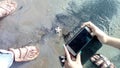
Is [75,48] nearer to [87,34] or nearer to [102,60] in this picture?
Answer: [87,34]

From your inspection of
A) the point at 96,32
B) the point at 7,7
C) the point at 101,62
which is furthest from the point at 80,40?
the point at 7,7

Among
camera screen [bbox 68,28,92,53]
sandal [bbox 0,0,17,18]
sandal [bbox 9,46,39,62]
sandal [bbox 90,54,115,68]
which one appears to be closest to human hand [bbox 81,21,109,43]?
camera screen [bbox 68,28,92,53]

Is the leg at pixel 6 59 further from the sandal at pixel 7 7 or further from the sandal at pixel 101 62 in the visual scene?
the sandal at pixel 101 62

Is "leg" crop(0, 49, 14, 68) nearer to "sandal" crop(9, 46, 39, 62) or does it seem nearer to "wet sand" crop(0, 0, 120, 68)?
"sandal" crop(9, 46, 39, 62)

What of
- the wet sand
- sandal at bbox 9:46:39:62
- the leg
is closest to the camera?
the leg

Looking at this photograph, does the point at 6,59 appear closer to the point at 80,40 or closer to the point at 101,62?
the point at 80,40

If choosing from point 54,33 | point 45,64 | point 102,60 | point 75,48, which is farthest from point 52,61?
point 75,48
